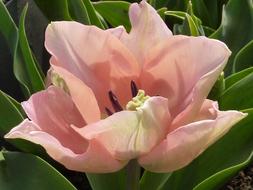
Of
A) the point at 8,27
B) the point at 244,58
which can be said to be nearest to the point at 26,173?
the point at 8,27

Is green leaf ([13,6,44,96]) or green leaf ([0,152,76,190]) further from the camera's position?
green leaf ([13,6,44,96])

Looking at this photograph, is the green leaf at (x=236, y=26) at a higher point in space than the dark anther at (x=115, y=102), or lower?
lower

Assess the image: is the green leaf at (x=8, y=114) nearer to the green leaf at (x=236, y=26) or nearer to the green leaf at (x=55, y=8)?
the green leaf at (x=55, y=8)

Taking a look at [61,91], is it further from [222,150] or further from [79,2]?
[79,2]

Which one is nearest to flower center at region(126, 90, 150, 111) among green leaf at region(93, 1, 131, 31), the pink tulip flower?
the pink tulip flower

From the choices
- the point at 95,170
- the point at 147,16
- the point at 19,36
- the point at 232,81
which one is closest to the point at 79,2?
the point at 19,36

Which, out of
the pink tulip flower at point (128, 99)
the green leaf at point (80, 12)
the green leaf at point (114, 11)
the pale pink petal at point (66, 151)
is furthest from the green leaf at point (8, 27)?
the pale pink petal at point (66, 151)

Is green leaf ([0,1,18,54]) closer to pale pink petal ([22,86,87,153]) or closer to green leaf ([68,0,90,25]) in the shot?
green leaf ([68,0,90,25])
